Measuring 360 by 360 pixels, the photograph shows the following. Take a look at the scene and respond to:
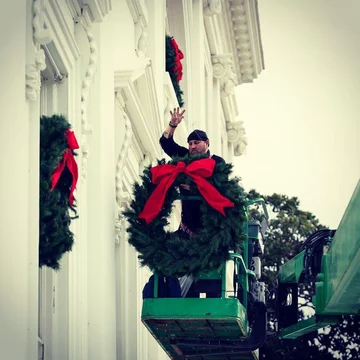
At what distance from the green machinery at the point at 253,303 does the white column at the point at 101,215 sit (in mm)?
532

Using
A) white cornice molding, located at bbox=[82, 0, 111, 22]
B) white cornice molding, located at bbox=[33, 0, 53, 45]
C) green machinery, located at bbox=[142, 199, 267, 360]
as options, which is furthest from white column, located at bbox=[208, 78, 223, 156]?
white cornice molding, located at bbox=[33, 0, 53, 45]

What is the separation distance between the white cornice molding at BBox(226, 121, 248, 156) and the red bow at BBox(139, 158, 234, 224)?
28910mm

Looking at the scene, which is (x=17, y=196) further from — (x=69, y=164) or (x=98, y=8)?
(x=98, y=8)

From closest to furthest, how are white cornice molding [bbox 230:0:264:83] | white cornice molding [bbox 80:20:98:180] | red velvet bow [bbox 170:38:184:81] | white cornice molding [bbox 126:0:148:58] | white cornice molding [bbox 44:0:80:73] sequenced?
white cornice molding [bbox 44:0:80:73] → white cornice molding [bbox 80:20:98:180] → white cornice molding [bbox 126:0:148:58] → red velvet bow [bbox 170:38:184:81] → white cornice molding [bbox 230:0:264:83]

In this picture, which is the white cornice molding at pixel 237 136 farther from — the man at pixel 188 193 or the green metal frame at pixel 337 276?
the man at pixel 188 193

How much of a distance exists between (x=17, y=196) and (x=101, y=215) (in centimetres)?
545

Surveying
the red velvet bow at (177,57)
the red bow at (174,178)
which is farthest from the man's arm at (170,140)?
the red velvet bow at (177,57)

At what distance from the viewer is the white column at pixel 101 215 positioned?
63.5 ft

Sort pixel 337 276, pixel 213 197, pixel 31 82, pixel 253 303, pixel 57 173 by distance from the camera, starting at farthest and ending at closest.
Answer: pixel 253 303, pixel 337 276, pixel 213 197, pixel 57 173, pixel 31 82

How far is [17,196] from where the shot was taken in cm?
1418

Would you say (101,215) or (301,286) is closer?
(101,215)

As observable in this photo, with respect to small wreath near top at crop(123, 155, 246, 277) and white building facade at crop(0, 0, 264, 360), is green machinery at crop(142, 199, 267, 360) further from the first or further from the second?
white building facade at crop(0, 0, 264, 360)

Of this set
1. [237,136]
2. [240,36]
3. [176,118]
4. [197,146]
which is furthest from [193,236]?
[237,136]

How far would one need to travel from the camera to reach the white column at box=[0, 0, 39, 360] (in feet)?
45.1
